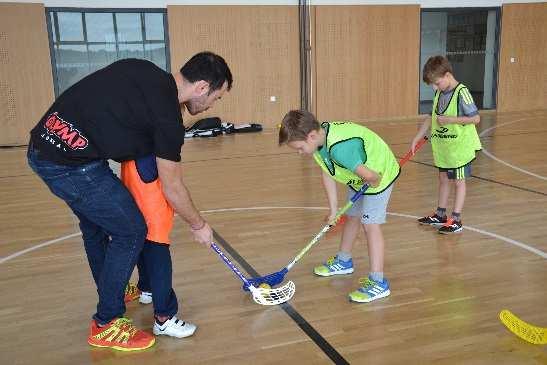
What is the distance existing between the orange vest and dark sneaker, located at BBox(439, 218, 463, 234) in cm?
215

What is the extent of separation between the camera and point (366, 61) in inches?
428

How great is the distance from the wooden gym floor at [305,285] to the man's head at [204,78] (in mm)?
1058

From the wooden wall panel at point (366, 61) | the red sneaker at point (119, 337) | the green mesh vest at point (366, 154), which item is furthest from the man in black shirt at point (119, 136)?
the wooden wall panel at point (366, 61)

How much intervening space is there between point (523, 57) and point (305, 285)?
10.9 m

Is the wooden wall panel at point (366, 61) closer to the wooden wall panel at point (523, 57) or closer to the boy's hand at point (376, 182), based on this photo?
the wooden wall panel at point (523, 57)

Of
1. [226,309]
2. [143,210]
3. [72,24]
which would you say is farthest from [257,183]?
[72,24]

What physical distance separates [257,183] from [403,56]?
678 centimetres

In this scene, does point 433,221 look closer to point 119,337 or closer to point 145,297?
point 145,297

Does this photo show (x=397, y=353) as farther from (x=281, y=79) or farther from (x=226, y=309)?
(x=281, y=79)

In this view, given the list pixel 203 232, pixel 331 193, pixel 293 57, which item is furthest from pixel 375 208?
pixel 293 57

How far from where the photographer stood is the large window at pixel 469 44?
38.4 ft

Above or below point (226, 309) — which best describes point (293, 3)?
above

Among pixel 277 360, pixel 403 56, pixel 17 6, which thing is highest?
pixel 17 6

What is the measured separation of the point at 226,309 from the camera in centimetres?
262
